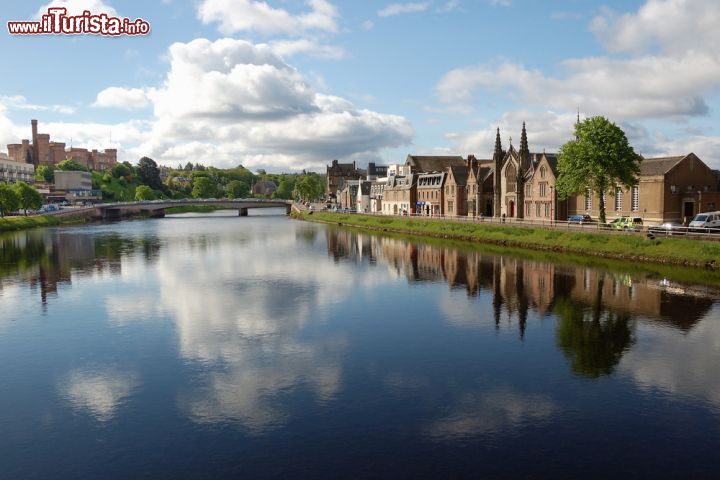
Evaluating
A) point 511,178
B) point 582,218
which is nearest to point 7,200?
point 511,178

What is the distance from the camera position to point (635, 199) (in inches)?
3369

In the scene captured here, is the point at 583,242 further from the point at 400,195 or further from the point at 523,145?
the point at 400,195

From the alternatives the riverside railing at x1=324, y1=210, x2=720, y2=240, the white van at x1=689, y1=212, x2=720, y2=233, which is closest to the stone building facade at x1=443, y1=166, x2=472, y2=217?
the riverside railing at x1=324, y1=210, x2=720, y2=240

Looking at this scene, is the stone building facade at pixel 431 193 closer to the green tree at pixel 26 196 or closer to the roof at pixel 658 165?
the roof at pixel 658 165

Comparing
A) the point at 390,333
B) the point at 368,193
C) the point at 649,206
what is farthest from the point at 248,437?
the point at 368,193

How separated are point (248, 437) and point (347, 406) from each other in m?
4.71

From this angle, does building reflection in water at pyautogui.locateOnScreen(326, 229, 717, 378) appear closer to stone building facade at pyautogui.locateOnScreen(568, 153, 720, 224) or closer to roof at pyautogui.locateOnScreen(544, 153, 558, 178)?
Answer: stone building facade at pyautogui.locateOnScreen(568, 153, 720, 224)

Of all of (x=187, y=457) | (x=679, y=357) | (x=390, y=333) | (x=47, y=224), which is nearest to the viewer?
→ (x=187, y=457)

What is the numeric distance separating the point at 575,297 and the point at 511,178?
68.9m

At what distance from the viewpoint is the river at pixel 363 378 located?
2002 centimetres

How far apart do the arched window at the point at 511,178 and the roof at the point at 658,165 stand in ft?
89.7

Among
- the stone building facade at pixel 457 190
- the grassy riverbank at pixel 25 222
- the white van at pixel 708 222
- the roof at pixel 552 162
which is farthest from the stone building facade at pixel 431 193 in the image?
the grassy riverbank at pixel 25 222

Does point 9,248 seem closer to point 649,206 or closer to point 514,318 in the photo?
point 514,318

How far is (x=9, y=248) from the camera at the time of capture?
91.1 m
